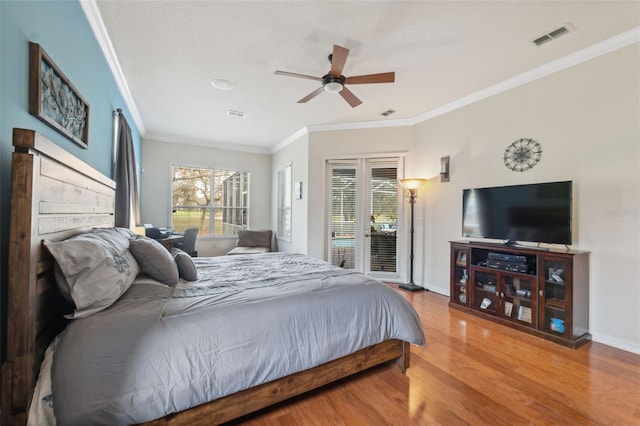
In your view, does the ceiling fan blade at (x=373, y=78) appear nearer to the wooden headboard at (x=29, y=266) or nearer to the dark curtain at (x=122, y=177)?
the wooden headboard at (x=29, y=266)

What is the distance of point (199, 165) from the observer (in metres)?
5.91

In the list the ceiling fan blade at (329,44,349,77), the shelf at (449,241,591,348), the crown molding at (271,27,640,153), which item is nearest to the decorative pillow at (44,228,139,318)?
the ceiling fan blade at (329,44,349,77)

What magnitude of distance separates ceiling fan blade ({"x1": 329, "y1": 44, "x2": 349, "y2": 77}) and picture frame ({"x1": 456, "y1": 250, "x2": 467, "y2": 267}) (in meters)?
2.68

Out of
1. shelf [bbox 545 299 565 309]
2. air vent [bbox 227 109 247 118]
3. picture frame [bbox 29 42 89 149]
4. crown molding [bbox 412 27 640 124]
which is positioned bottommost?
shelf [bbox 545 299 565 309]

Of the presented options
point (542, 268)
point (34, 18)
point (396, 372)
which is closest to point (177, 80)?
point (34, 18)

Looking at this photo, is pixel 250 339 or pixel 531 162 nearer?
pixel 250 339

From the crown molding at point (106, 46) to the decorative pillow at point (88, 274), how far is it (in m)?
1.88

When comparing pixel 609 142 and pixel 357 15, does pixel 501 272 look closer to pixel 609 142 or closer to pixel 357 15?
pixel 609 142

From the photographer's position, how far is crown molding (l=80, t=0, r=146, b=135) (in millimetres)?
2104

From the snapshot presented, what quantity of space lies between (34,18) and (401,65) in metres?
2.88

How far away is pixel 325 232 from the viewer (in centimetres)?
499

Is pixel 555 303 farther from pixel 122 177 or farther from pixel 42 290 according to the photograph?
pixel 122 177

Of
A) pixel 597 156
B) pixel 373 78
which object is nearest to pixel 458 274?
pixel 597 156

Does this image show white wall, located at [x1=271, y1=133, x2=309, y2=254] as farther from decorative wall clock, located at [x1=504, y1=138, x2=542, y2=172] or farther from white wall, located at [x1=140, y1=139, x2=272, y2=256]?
decorative wall clock, located at [x1=504, y1=138, x2=542, y2=172]
